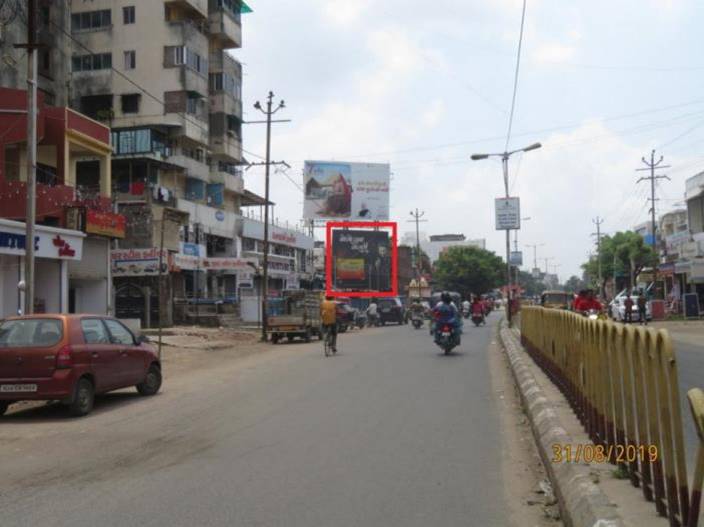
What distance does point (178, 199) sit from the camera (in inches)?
1727

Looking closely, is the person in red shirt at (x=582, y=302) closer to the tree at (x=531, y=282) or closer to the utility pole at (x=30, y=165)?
the utility pole at (x=30, y=165)

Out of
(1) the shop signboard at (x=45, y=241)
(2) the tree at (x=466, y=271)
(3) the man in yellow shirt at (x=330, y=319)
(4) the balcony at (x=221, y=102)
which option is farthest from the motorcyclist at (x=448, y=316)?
(2) the tree at (x=466, y=271)

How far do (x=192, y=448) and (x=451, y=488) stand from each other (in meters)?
3.20

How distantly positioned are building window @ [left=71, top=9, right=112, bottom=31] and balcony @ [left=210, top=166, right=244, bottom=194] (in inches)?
469

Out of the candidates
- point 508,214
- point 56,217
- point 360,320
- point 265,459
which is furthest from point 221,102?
point 265,459

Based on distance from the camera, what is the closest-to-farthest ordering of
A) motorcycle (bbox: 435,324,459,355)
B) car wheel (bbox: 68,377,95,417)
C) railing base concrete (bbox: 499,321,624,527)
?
railing base concrete (bbox: 499,321,624,527) < car wheel (bbox: 68,377,95,417) < motorcycle (bbox: 435,324,459,355)

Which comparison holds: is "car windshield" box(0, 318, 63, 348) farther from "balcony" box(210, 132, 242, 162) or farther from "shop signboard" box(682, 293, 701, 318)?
"balcony" box(210, 132, 242, 162)

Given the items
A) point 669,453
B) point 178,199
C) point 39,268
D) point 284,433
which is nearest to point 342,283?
point 178,199

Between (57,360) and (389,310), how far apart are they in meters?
40.6

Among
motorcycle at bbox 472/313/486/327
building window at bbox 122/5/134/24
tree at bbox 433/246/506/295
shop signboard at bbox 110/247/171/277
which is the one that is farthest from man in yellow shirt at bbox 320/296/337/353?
tree at bbox 433/246/506/295

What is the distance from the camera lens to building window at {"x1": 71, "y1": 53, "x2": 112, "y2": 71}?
4816cm

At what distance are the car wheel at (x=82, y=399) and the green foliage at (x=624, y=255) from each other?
2313 inches

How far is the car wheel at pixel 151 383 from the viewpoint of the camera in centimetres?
1289

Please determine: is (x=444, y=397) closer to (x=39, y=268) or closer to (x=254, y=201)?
(x=39, y=268)
